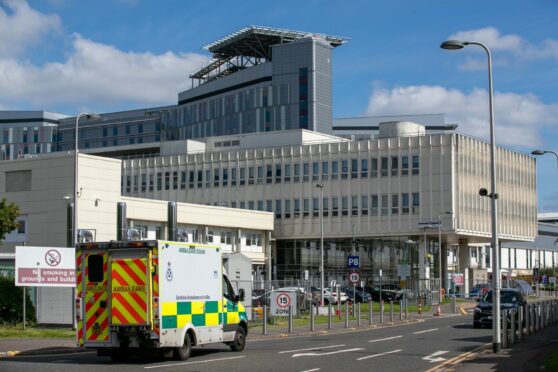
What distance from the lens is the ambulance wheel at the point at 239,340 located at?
76.8 ft

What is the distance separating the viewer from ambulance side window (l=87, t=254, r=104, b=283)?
2058 centimetres

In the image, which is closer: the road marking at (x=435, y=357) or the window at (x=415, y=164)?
the road marking at (x=435, y=357)

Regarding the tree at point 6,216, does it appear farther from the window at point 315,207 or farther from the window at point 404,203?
the window at point 315,207

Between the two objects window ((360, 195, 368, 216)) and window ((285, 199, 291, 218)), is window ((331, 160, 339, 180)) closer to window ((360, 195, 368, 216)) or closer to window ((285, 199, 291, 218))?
window ((360, 195, 368, 216))

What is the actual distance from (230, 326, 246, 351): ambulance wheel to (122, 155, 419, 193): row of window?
187 ft

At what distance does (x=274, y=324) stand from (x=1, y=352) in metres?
17.4

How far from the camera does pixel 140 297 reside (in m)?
19.9

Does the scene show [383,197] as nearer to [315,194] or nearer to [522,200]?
[315,194]

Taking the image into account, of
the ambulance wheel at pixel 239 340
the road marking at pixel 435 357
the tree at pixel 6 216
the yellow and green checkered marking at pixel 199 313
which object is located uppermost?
the tree at pixel 6 216

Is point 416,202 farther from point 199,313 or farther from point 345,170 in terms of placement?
point 199,313

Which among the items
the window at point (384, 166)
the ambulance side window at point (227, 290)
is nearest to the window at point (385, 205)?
the window at point (384, 166)

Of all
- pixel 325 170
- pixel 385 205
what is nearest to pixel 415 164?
pixel 385 205

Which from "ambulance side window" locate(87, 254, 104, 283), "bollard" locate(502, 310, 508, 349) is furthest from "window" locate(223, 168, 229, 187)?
"ambulance side window" locate(87, 254, 104, 283)

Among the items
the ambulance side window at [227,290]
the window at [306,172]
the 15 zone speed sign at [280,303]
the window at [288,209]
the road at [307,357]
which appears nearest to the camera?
the road at [307,357]
